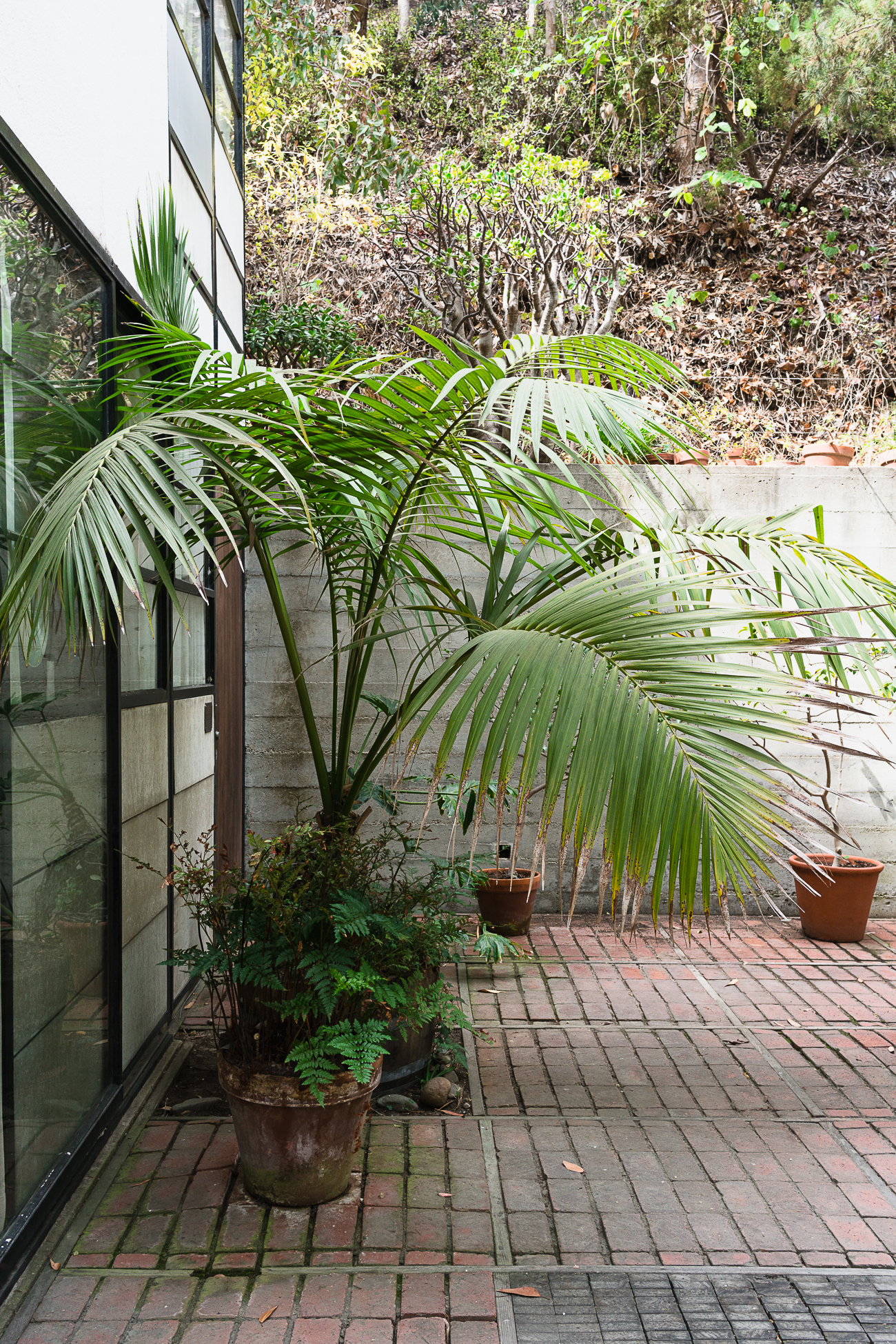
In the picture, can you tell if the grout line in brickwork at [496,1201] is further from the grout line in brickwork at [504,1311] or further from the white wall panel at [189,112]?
the white wall panel at [189,112]

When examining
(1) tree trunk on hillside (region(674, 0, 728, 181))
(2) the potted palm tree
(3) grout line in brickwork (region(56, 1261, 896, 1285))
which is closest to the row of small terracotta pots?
(2) the potted palm tree

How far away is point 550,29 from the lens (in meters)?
10.6

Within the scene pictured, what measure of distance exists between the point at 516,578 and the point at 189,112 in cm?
253

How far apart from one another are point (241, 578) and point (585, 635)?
10.8 ft

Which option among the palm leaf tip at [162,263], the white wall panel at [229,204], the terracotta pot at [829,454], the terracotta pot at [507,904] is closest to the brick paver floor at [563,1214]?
the terracotta pot at [507,904]

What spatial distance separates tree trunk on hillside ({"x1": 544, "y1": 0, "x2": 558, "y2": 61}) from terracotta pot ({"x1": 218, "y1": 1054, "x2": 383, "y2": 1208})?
37.7 ft

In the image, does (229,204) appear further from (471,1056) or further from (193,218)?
(471,1056)

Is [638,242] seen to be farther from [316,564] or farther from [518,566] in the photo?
[518,566]

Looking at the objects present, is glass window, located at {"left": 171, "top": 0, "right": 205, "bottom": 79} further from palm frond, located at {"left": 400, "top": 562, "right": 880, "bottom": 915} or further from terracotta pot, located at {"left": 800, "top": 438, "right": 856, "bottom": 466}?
terracotta pot, located at {"left": 800, "top": 438, "right": 856, "bottom": 466}

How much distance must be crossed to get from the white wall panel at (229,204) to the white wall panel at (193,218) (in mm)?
357

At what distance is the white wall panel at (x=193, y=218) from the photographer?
334 cm

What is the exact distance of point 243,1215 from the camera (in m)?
2.20

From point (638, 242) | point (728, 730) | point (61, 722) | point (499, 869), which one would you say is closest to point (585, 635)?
point (728, 730)

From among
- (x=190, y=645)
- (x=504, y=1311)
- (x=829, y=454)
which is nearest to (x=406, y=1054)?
(x=504, y=1311)
